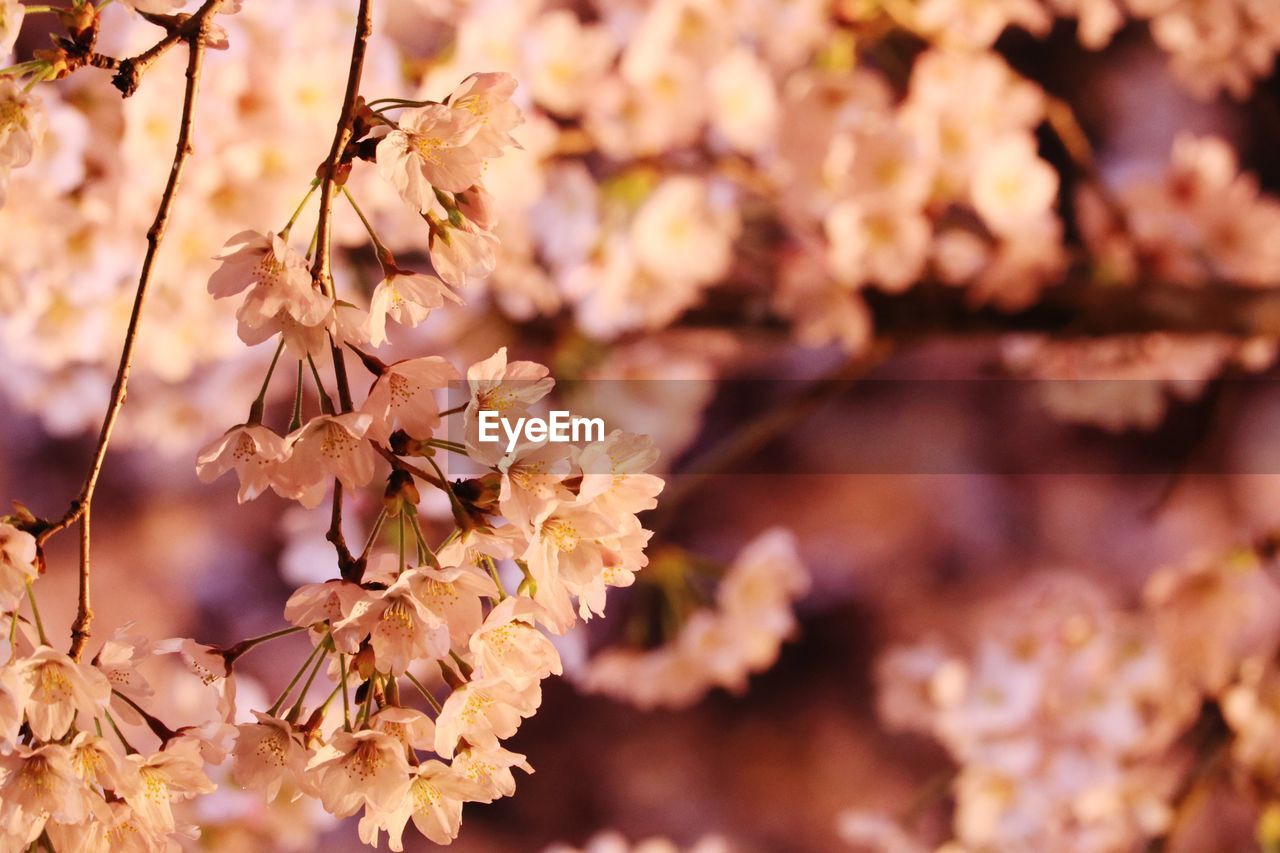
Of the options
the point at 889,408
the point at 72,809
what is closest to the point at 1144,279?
the point at 889,408

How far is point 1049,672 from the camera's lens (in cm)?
112

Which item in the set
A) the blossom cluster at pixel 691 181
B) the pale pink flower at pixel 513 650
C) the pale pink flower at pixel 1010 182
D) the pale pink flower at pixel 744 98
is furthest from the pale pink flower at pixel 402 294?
the pale pink flower at pixel 1010 182

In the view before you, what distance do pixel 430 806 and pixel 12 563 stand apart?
174mm

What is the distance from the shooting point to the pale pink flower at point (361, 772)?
38cm

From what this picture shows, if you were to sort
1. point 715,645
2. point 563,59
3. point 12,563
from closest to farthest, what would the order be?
point 12,563 → point 563,59 → point 715,645

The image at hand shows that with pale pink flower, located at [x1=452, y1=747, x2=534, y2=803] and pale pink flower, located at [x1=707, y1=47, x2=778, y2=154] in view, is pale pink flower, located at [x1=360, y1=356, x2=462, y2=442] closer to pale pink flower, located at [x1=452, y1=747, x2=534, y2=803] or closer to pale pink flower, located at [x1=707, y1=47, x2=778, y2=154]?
pale pink flower, located at [x1=452, y1=747, x2=534, y2=803]

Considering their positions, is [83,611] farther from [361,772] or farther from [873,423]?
[873,423]

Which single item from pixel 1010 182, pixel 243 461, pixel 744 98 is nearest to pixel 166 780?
pixel 243 461

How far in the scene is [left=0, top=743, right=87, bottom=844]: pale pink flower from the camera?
1.18 ft

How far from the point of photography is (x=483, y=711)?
0.40 meters

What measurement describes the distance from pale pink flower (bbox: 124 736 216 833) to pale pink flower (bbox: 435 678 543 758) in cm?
9

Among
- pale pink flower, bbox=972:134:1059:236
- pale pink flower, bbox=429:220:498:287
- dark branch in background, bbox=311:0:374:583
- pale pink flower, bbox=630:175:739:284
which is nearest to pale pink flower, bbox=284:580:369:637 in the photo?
dark branch in background, bbox=311:0:374:583

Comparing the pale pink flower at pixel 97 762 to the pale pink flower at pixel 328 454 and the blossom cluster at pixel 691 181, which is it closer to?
the pale pink flower at pixel 328 454

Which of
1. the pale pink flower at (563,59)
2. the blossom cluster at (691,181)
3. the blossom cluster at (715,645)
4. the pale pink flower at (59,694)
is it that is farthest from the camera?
the blossom cluster at (715,645)
